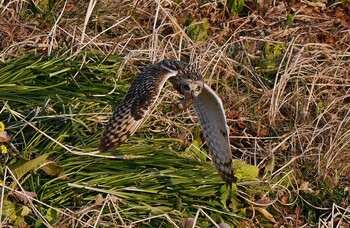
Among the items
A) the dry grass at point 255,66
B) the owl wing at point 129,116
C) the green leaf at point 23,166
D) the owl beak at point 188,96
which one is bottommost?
the dry grass at point 255,66

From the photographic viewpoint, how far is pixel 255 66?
669 centimetres

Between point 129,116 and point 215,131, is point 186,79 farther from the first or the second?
point 129,116

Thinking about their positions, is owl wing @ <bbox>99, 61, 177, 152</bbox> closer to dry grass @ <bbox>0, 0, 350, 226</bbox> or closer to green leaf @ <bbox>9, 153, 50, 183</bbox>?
green leaf @ <bbox>9, 153, 50, 183</bbox>

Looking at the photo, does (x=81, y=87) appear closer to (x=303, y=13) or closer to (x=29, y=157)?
(x=29, y=157)

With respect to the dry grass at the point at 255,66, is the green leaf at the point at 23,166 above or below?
above

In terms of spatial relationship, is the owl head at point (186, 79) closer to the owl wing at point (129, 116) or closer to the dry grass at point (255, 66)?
the owl wing at point (129, 116)

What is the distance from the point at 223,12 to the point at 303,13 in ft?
2.11

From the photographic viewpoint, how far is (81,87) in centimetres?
567

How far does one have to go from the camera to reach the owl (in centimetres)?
468

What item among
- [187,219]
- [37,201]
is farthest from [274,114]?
[37,201]

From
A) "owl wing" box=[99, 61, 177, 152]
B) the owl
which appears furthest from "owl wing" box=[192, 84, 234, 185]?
"owl wing" box=[99, 61, 177, 152]

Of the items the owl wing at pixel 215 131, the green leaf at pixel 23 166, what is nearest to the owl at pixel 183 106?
the owl wing at pixel 215 131

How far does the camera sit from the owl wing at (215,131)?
201 inches

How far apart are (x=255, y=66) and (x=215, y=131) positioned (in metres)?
1.59
